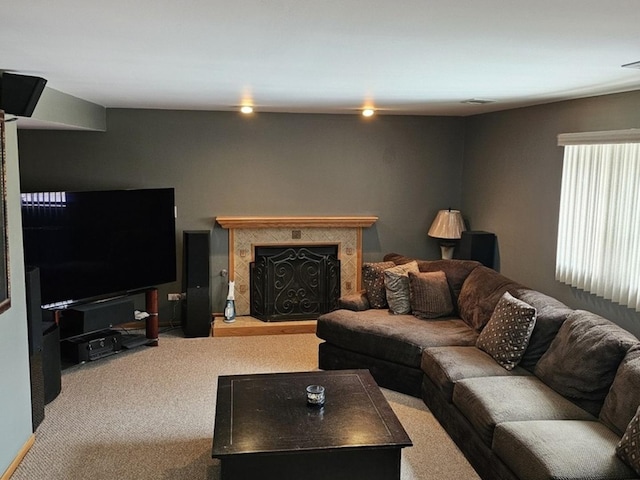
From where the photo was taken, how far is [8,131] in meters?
3.29

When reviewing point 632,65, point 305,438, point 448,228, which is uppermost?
point 632,65

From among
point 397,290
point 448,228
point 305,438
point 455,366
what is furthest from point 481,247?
point 305,438

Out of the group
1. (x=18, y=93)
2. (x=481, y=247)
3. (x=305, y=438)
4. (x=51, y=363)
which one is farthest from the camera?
(x=481, y=247)

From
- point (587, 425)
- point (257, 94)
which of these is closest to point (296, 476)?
point (587, 425)

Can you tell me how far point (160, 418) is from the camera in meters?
4.07

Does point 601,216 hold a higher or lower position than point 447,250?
higher

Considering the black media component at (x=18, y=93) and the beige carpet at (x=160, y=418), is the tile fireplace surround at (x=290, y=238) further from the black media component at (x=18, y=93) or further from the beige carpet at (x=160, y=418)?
the black media component at (x=18, y=93)

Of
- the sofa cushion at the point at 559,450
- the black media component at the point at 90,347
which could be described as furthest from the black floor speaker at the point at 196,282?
the sofa cushion at the point at 559,450

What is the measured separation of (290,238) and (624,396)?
3.83 m

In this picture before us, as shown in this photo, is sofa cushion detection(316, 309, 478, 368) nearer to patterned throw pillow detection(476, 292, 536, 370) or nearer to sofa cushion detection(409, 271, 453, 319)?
sofa cushion detection(409, 271, 453, 319)

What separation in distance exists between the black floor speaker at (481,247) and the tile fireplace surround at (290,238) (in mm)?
1098

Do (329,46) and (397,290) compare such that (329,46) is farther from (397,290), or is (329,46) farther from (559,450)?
(397,290)

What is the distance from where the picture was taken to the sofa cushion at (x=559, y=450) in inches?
106

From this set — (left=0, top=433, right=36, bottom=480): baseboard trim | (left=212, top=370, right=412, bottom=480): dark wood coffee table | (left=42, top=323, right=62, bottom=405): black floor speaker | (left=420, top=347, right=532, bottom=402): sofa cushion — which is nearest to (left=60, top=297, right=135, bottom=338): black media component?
(left=42, top=323, right=62, bottom=405): black floor speaker
